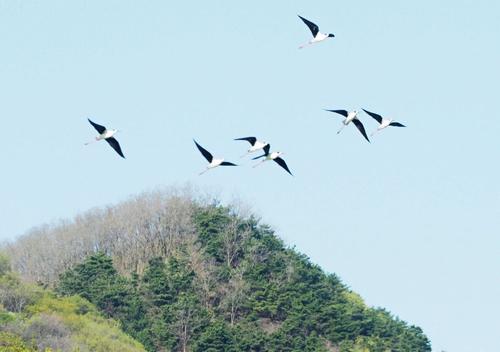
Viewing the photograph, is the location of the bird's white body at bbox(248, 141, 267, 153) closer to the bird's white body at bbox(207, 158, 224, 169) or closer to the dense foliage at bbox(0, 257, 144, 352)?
the bird's white body at bbox(207, 158, 224, 169)

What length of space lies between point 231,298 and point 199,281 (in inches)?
91.2

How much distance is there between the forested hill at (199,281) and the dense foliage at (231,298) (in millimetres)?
78

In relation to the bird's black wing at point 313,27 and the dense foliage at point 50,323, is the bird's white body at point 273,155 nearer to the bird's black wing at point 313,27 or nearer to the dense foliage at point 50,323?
the bird's black wing at point 313,27

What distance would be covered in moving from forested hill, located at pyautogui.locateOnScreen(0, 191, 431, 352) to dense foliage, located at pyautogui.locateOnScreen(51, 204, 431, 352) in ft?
0.26

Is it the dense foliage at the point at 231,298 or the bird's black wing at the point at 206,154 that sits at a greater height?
the dense foliage at the point at 231,298

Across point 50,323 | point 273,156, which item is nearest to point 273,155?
point 273,156

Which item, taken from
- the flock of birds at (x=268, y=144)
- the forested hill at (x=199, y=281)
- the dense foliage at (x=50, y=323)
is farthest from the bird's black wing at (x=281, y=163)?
the forested hill at (x=199, y=281)

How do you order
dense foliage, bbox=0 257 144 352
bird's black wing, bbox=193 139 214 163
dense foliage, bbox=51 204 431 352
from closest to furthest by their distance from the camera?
bird's black wing, bbox=193 139 214 163 → dense foliage, bbox=0 257 144 352 → dense foliage, bbox=51 204 431 352

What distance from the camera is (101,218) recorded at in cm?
11338

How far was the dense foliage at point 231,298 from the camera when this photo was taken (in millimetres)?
100625

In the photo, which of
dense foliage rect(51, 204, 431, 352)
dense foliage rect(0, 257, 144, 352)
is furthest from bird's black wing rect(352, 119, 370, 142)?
dense foliage rect(51, 204, 431, 352)

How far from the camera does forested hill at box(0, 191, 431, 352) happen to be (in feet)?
332

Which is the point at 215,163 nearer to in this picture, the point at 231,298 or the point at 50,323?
the point at 50,323

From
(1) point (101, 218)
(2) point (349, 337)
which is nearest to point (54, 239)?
(1) point (101, 218)
